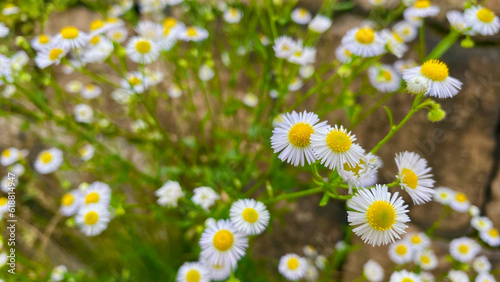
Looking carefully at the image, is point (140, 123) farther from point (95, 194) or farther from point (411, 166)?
point (411, 166)

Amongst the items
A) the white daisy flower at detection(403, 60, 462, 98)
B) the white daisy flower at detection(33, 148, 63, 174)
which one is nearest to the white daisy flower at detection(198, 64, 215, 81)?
the white daisy flower at detection(33, 148, 63, 174)

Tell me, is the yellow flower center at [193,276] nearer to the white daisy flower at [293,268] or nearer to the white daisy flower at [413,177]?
the white daisy flower at [293,268]

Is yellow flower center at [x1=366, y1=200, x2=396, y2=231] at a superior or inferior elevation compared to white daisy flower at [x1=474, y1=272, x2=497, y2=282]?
superior

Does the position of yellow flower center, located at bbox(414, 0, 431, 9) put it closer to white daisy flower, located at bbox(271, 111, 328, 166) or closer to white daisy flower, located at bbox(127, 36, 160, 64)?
white daisy flower, located at bbox(271, 111, 328, 166)

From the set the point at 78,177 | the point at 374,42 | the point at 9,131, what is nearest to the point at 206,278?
the point at 374,42

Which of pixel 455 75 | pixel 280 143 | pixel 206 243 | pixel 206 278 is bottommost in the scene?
pixel 206 278

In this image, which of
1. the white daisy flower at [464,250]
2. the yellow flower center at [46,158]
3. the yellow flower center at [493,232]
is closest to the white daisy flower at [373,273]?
the white daisy flower at [464,250]
